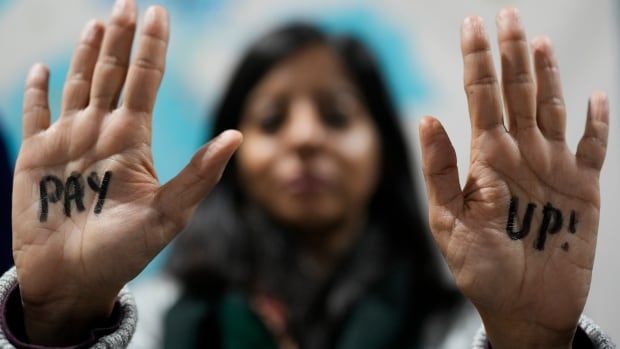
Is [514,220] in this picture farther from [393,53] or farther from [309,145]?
[393,53]

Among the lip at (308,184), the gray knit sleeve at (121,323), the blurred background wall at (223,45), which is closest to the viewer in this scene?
the gray knit sleeve at (121,323)

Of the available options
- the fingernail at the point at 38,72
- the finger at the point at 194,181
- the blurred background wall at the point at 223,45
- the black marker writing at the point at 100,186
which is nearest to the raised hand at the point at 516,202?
the finger at the point at 194,181

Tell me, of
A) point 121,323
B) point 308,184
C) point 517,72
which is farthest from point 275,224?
point 517,72

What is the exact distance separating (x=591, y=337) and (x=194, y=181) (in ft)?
1.57

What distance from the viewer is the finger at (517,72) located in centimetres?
72

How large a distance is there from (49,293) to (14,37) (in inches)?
38.6

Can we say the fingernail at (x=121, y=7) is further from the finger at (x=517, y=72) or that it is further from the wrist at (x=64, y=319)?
the finger at (x=517, y=72)

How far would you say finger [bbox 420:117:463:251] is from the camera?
71 centimetres

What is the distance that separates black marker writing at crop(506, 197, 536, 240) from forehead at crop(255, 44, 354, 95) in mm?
631

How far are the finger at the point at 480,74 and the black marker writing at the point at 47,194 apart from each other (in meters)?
0.47

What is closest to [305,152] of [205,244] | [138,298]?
[205,244]

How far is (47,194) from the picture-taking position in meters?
0.74

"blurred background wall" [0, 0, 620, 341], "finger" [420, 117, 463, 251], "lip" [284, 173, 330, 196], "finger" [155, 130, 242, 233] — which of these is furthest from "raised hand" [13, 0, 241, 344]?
"blurred background wall" [0, 0, 620, 341]

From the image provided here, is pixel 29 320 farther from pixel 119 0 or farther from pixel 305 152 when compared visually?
pixel 305 152
